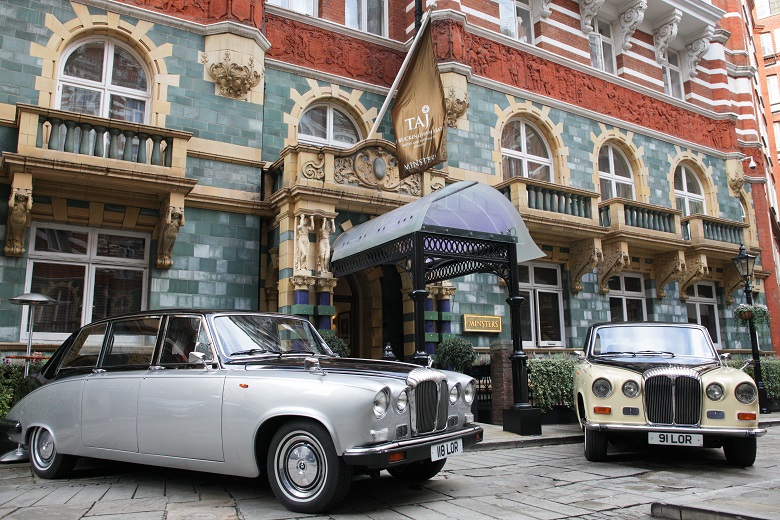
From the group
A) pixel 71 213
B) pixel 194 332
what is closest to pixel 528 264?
pixel 71 213

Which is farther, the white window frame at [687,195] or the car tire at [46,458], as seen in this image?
the white window frame at [687,195]

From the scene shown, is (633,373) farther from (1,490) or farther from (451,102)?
(451,102)

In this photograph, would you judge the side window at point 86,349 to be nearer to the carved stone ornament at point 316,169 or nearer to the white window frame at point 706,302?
the carved stone ornament at point 316,169

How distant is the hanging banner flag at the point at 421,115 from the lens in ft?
38.2

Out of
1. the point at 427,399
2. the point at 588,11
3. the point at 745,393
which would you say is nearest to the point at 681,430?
the point at 745,393

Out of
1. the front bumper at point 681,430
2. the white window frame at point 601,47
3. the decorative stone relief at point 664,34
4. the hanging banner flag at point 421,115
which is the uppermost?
the decorative stone relief at point 664,34

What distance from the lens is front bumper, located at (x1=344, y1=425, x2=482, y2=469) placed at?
470cm

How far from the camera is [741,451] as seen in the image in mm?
7379

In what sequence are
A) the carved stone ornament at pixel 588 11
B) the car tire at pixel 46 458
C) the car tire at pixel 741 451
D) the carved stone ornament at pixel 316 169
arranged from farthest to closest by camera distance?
the carved stone ornament at pixel 588 11, the carved stone ornament at pixel 316 169, the car tire at pixel 741 451, the car tire at pixel 46 458

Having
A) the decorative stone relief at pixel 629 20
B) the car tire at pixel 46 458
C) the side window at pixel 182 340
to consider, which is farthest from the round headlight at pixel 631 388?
the decorative stone relief at pixel 629 20

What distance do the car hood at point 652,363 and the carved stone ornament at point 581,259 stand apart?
8562 millimetres

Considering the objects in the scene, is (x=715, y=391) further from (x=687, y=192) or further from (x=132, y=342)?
(x=687, y=192)

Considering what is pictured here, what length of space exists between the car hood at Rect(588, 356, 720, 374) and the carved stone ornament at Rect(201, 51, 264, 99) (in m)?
9.40

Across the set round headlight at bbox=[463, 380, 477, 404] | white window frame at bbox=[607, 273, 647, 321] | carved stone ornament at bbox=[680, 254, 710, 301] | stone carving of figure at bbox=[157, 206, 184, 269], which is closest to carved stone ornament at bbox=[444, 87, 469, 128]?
white window frame at bbox=[607, 273, 647, 321]
